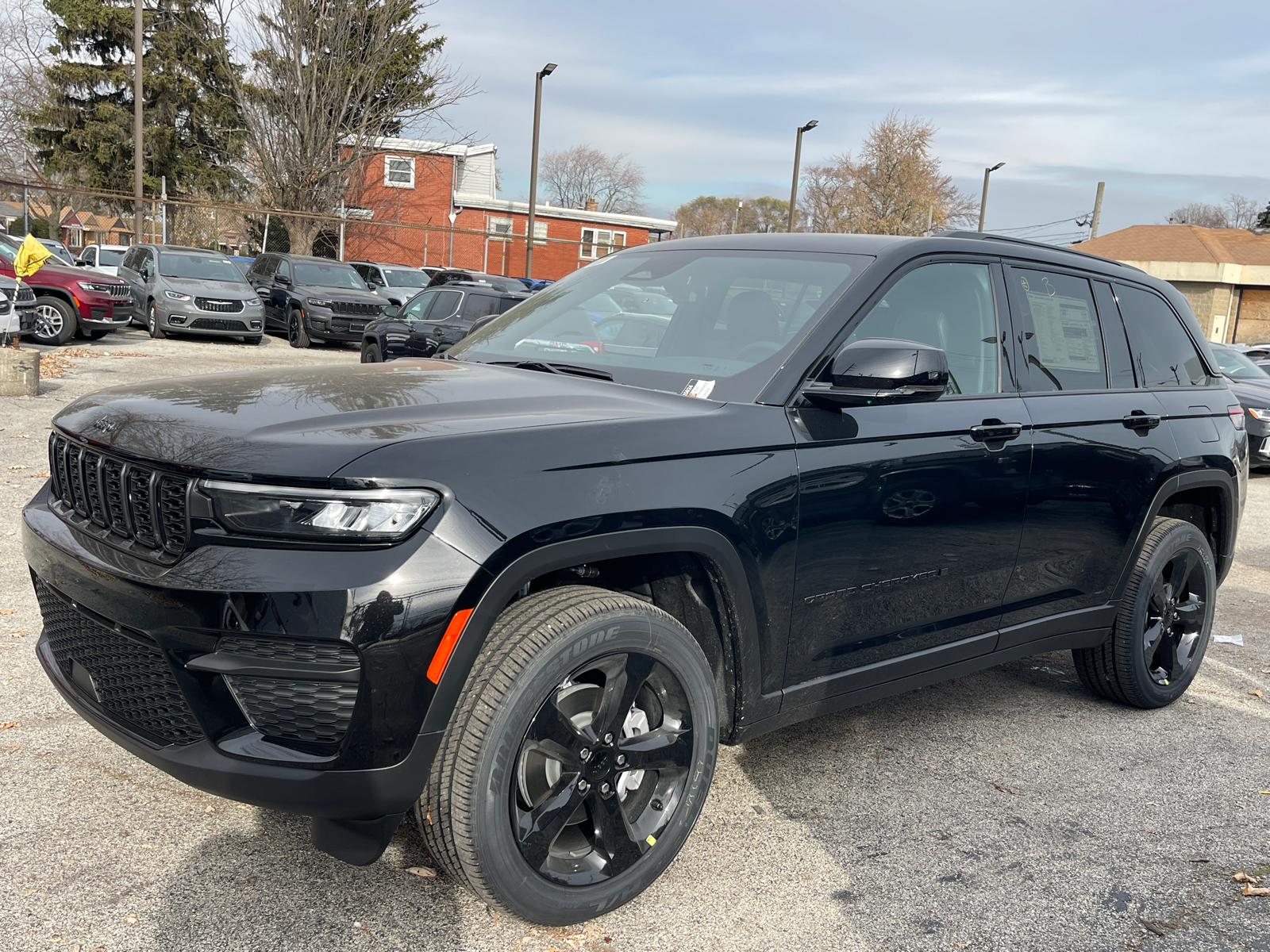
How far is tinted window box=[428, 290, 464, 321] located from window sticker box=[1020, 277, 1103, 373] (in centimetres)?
1178

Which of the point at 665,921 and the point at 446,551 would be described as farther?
the point at 665,921

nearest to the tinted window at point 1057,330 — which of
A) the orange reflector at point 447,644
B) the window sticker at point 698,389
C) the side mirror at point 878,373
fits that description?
the side mirror at point 878,373

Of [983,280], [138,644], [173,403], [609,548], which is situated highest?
[983,280]

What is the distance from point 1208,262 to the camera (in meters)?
40.9

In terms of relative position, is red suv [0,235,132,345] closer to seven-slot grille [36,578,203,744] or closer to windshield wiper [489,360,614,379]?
windshield wiper [489,360,614,379]

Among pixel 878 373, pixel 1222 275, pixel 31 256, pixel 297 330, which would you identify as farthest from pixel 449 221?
pixel 878 373

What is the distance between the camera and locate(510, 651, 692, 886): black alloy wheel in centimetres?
246

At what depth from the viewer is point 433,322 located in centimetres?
1468

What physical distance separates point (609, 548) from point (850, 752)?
5.97 feet

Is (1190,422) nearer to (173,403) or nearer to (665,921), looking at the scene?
(665,921)

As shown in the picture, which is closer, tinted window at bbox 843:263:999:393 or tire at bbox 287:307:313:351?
tinted window at bbox 843:263:999:393

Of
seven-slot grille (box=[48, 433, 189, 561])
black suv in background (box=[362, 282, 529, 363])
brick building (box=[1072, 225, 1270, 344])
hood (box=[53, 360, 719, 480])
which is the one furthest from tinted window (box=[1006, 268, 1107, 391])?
brick building (box=[1072, 225, 1270, 344])

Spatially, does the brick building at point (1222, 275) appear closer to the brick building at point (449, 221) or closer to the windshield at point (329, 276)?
the brick building at point (449, 221)

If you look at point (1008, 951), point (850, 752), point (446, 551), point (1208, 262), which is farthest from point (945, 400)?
point (1208, 262)
